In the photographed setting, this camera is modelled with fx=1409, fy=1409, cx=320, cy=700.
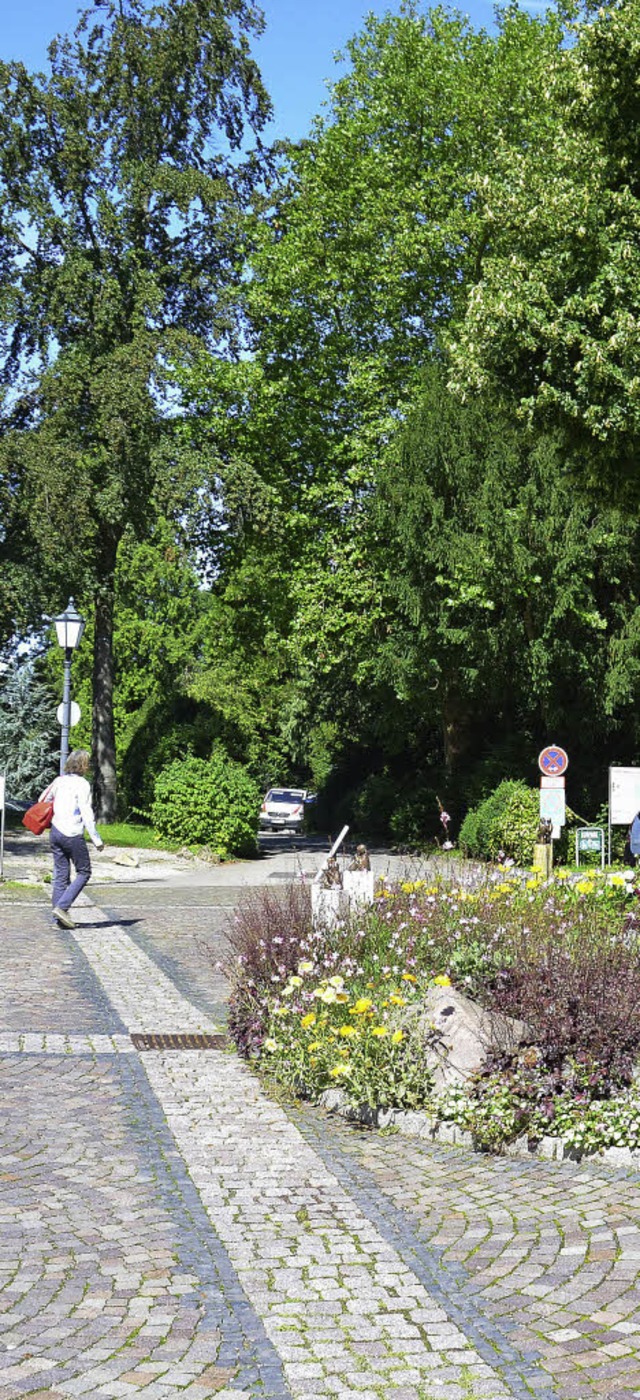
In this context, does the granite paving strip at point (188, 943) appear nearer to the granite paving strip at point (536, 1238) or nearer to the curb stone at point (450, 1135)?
the curb stone at point (450, 1135)

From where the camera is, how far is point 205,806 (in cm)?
2933

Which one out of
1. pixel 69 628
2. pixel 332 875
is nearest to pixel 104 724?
pixel 69 628

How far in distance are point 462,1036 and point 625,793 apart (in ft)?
51.8

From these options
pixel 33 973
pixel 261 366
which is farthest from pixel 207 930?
pixel 261 366

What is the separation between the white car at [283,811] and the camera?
4703 cm

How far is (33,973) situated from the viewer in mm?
11500

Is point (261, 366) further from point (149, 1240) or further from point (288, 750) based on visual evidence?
point (149, 1240)

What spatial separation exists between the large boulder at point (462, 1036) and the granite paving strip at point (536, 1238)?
436mm

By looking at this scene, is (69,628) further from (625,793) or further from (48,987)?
(48,987)

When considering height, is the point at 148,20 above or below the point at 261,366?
above

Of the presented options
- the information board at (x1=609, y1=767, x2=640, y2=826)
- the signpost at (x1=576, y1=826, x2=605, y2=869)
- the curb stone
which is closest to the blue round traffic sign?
the information board at (x1=609, y1=767, x2=640, y2=826)

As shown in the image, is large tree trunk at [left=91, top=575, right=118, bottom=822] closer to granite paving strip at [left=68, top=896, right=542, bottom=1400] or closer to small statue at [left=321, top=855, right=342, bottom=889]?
small statue at [left=321, top=855, right=342, bottom=889]

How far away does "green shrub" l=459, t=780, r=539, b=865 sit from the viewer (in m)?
27.6

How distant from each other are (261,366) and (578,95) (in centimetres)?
1638
